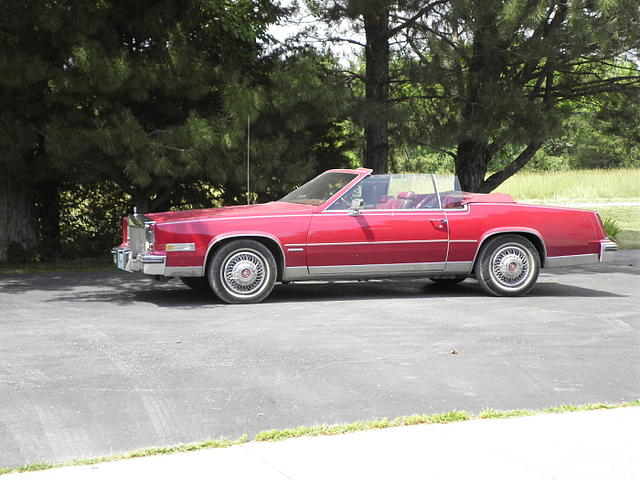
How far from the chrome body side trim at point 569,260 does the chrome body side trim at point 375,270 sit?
137 cm

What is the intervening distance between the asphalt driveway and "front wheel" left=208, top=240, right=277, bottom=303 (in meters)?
0.23

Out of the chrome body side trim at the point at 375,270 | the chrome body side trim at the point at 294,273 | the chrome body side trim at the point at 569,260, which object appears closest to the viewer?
the chrome body side trim at the point at 294,273

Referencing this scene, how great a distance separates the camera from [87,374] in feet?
21.9

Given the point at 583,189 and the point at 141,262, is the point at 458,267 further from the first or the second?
the point at 583,189

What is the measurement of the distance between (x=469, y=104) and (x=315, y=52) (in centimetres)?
290

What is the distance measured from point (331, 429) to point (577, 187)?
101ft

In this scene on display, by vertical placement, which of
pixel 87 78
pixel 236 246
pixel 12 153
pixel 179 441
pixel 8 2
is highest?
pixel 8 2

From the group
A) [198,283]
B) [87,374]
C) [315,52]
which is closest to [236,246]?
[198,283]

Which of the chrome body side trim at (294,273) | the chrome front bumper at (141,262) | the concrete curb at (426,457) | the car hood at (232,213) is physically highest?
the car hood at (232,213)

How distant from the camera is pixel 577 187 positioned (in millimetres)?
34281

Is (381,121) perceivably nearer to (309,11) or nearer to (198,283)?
(309,11)

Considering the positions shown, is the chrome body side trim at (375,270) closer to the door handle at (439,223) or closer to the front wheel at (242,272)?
the door handle at (439,223)

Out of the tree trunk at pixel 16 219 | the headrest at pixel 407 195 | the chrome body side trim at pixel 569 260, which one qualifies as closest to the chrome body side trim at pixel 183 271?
the headrest at pixel 407 195

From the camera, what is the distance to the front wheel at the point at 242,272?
1021 cm
